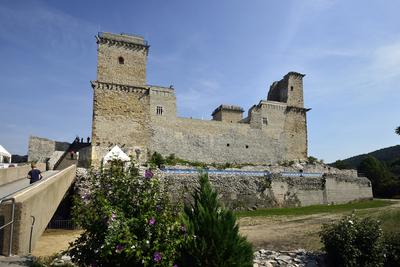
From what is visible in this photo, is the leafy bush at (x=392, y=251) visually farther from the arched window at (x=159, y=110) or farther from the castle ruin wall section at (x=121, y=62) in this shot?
the castle ruin wall section at (x=121, y=62)

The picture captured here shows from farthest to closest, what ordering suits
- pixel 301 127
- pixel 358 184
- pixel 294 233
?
pixel 301 127
pixel 358 184
pixel 294 233

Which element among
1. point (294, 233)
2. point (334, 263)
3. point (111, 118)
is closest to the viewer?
point (334, 263)

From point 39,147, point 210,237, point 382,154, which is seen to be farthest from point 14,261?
point 382,154

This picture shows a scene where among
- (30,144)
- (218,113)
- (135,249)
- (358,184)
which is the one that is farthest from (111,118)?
(135,249)

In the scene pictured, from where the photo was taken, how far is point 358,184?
34.2m

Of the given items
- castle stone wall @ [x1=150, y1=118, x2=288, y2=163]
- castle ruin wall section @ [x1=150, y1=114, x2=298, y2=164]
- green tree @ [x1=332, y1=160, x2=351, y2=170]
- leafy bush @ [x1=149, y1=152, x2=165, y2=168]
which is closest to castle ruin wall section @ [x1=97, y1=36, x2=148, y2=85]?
castle ruin wall section @ [x1=150, y1=114, x2=298, y2=164]

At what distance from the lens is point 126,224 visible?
6641 millimetres

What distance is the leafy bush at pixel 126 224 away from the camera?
645 centimetres

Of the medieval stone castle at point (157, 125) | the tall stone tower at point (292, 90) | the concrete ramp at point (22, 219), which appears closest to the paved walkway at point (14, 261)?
the concrete ramp at point (22, 219)

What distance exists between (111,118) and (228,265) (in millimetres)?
26021

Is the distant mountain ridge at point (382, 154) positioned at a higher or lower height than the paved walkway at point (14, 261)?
higher

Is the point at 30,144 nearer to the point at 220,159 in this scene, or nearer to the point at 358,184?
the point at 220,159

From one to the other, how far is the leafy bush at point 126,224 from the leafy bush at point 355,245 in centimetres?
665

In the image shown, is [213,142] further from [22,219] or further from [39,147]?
[22,219]
